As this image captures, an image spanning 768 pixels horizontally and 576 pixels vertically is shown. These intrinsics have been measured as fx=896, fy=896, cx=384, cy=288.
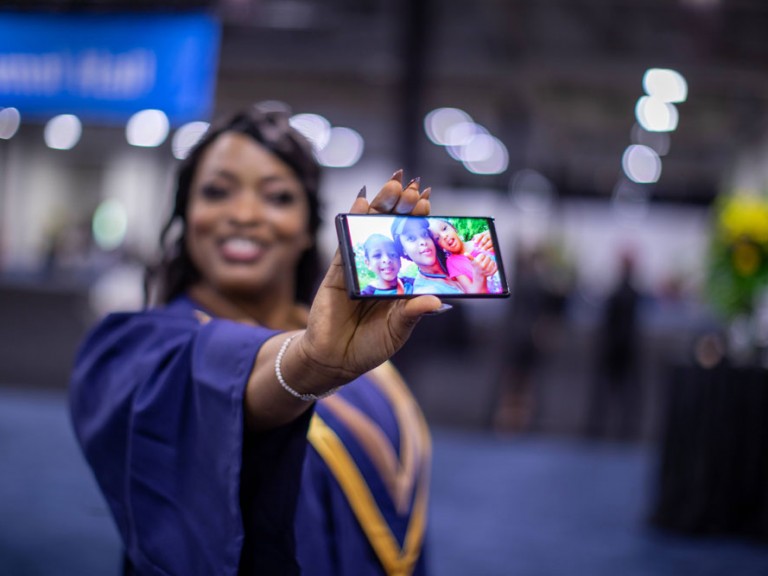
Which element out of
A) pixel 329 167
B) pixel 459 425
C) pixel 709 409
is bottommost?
pixel 459 425

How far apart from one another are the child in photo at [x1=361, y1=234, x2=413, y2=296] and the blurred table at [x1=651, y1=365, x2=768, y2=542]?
3.93 metres

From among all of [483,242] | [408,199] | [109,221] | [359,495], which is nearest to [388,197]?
[408,199]

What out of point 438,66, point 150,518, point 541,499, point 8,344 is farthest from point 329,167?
point 150,518

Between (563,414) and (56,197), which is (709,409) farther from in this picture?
(56,197)

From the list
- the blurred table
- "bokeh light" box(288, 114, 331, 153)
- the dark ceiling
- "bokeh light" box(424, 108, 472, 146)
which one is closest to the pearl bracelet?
the blurred table

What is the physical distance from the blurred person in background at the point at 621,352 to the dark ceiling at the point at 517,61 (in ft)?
6.52

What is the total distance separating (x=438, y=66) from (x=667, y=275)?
31.8 feet

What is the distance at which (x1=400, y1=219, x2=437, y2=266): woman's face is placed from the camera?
105 centimetres

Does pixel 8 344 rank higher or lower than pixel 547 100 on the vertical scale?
lower

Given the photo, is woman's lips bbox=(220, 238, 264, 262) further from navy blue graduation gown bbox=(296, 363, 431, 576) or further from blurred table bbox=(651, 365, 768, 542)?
blurred table bbox=(651, 365, 768, 542)

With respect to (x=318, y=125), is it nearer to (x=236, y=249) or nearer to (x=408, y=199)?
(x=236, y=249)

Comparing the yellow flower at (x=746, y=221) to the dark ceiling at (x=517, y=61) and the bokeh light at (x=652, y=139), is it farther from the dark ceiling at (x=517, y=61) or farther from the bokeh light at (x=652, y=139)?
the bokeh light at (x=652, y=139)

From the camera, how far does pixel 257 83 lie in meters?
14.1

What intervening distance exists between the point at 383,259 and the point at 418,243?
6 cm
